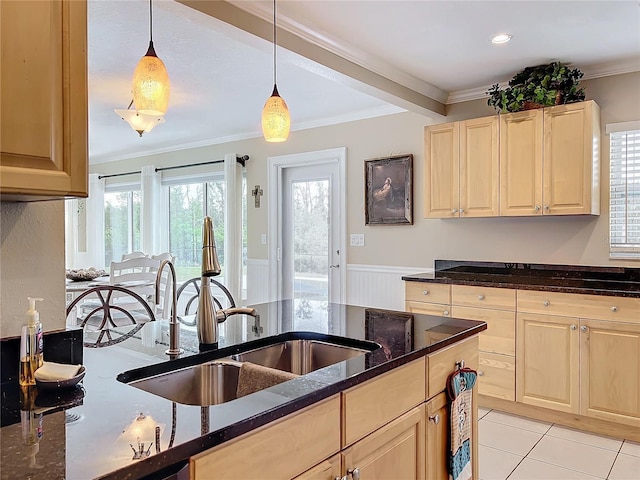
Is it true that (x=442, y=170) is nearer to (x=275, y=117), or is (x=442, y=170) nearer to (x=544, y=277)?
(x=544, y=277)

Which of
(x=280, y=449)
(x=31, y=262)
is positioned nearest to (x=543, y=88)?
(x=280, y=449)

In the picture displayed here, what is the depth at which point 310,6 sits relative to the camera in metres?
2.44

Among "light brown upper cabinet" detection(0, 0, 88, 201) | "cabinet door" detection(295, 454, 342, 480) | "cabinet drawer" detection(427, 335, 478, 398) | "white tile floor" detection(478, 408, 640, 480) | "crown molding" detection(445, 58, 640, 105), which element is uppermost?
"crown molding" detection(445, 58, 640, 105)

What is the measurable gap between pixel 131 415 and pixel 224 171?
4.85 m

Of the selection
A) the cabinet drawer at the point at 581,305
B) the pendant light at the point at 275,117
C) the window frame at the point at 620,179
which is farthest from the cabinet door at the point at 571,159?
the pendant light at the point at 275,117

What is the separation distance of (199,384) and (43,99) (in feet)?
3.05

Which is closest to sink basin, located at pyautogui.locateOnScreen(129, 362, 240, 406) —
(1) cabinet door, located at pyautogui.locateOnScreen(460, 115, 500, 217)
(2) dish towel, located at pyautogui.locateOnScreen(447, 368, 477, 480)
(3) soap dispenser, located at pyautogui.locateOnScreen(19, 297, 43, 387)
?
(3) soap dispenser, located at pyautogui.locateOnScreen(19, 297, 43, 387)

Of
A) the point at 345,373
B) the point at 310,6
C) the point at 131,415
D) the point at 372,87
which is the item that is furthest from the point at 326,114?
the point at 131,415

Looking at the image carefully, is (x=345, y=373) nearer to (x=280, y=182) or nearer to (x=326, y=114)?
(x=326, y=114)

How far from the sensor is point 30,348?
3.90 ft

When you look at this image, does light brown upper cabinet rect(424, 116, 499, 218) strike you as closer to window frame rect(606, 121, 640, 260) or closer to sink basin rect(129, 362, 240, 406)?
window frame rect(606, 121, 640, 260)

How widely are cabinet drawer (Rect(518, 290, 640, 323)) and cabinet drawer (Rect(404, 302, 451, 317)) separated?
52 cm

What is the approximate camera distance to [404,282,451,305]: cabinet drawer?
354cm

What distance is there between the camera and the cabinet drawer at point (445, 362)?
1680 millimetres
